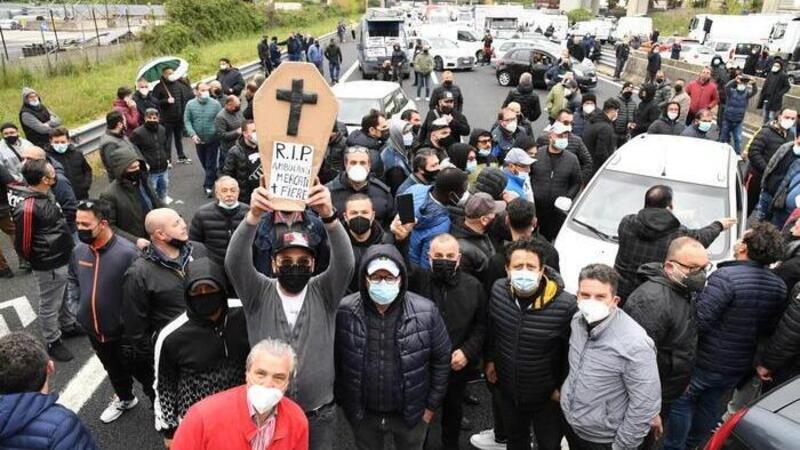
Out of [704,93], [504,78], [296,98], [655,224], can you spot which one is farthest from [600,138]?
[504,78]

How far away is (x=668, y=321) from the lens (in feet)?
10.7

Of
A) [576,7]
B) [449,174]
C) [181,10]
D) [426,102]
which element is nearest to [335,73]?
[426,102]

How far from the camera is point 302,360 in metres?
2.97

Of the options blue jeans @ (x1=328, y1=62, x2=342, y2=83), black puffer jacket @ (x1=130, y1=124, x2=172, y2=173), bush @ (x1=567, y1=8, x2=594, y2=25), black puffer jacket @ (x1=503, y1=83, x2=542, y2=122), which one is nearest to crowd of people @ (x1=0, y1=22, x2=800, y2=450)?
black puffer jacket @ (x1=130, y1=124, x2=172, y2=173)

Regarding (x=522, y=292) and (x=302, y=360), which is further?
(x=522, y=292)

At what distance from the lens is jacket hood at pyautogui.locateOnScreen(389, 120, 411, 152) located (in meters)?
6.85

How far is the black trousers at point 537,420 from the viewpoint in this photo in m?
3.54

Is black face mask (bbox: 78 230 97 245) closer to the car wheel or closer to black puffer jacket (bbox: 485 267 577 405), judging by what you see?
black puffer jacket (bbox: 485 267 577 405)

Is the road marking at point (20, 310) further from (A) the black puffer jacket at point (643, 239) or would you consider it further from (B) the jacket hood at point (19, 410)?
(A) the black puffer jacket at point (643, 239)

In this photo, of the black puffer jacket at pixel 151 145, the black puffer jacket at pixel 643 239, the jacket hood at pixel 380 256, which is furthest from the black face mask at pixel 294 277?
the black puffer jacket at pixel 151 145

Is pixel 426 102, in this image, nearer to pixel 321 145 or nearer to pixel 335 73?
pixel 335 73

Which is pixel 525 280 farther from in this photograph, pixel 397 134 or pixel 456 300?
pixel 397 134

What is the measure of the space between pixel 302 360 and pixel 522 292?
129cm

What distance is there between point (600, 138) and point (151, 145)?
647 cm
